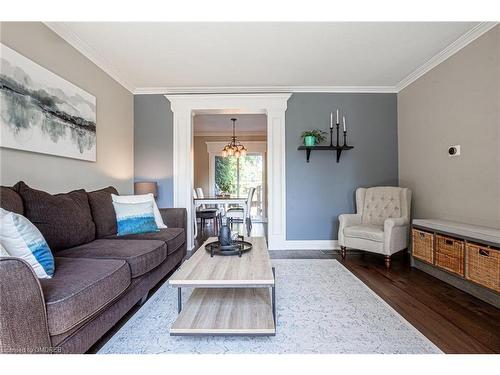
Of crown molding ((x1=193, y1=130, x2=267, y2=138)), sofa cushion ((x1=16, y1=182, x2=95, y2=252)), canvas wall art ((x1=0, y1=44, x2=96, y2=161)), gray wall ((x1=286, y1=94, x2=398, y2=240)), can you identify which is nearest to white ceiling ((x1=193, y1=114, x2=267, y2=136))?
crown molding ((x1=193, y1=130, x2=267, y2=138))

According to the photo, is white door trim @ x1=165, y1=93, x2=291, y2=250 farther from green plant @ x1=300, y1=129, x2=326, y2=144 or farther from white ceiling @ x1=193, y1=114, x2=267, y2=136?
white ceiling @ x1=193, y1=114, x2=267, y2=136

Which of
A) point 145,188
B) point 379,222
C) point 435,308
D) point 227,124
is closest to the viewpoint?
point 435,308

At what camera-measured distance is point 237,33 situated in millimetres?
2656

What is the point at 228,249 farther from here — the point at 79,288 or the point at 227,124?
the point at 227,124

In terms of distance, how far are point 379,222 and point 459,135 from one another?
140 centimetres

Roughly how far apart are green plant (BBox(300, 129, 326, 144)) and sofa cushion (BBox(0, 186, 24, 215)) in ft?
11.1

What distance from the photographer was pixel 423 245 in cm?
295

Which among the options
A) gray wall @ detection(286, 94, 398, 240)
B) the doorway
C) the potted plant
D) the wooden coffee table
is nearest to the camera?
the wooden coffee table

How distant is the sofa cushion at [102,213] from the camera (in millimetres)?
2580

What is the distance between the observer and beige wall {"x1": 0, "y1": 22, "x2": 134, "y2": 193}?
2.15 meters

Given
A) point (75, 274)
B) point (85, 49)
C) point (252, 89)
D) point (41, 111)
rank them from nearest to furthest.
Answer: point (75, 274)
point (41, 111)
point (85, 49)
point (252, 89)

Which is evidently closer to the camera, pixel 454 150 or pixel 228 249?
pixel 228 249

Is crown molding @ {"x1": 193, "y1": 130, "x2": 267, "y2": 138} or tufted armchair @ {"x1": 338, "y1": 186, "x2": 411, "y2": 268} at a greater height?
crown molding @ {"x1": 193, "y1": 130, "x2": 267, "y2": 138}

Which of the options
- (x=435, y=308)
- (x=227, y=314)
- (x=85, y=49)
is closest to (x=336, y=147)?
(x=435, y=308)
